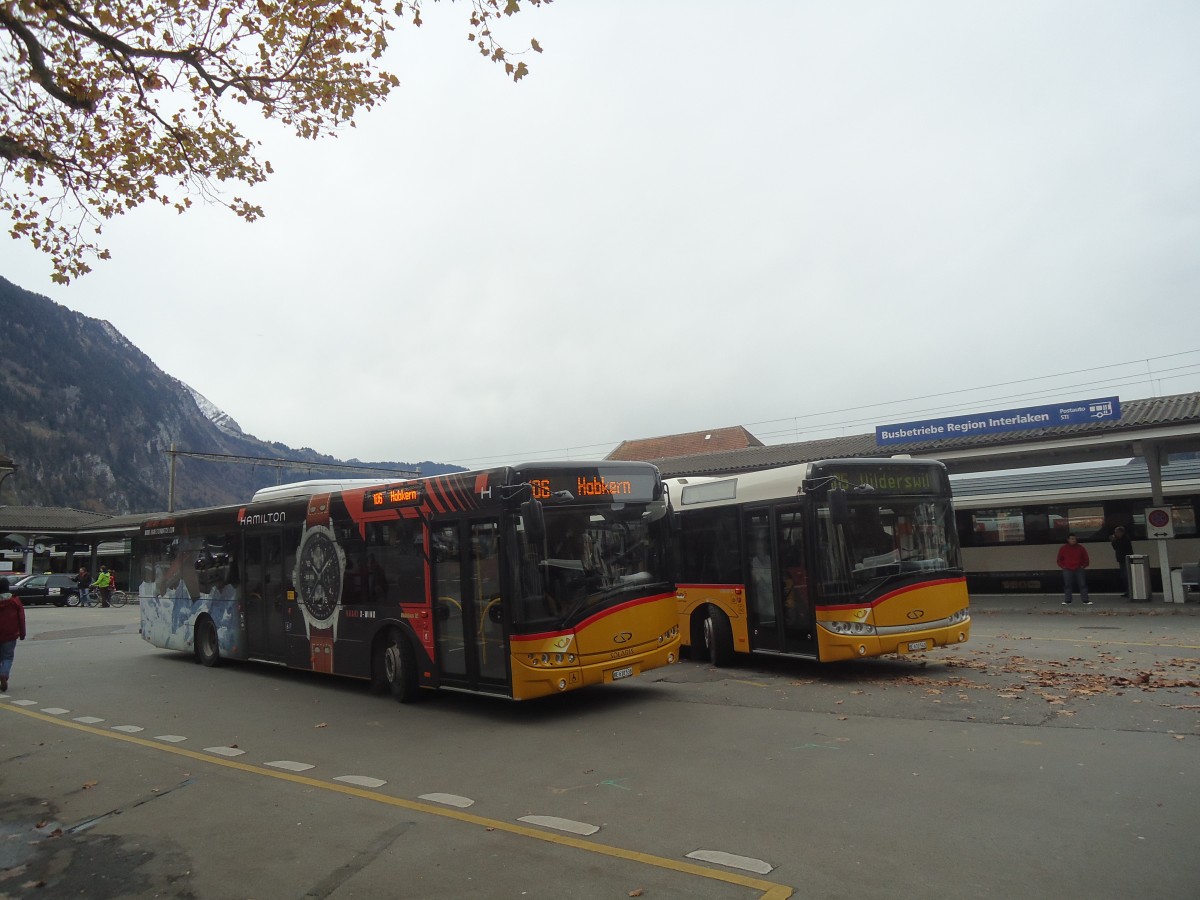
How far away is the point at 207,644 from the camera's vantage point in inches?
620

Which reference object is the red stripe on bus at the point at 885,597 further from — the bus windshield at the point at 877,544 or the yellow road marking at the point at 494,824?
the yellow road marking at the point at 494,824

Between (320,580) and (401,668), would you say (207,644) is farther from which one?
(401,668)

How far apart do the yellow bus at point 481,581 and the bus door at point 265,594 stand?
0.04 m

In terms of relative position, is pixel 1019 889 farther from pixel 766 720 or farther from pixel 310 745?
pixel 310 745

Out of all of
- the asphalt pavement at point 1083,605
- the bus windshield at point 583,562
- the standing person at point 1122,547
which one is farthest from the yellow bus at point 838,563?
the standing person at point 1122,547

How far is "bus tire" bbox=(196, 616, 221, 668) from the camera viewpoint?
15.5m

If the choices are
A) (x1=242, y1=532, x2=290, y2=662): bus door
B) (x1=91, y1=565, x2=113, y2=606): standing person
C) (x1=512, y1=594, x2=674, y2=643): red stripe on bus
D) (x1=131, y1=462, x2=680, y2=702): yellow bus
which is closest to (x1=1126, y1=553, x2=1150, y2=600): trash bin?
Answer: (x1=131, y1=462, x2=680, y2=702): yellow bus

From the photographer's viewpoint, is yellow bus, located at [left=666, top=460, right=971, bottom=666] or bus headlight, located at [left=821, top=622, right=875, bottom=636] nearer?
bus headlight, located at [left=821, top=622, right=875, bottom=636]

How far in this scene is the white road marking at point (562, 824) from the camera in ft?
18.6

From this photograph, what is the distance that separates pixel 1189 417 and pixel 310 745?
19414 millimetres

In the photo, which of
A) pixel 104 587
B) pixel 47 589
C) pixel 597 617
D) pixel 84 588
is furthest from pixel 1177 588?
pixel 84 588

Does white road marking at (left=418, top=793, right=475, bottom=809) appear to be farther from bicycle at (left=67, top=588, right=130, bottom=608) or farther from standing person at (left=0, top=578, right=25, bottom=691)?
bicycle at (left=67, top=588, right=130, bottom=608)

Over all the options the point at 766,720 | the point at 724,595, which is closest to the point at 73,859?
the point at 766,720

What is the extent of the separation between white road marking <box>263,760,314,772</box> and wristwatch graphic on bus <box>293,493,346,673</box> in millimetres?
4109
